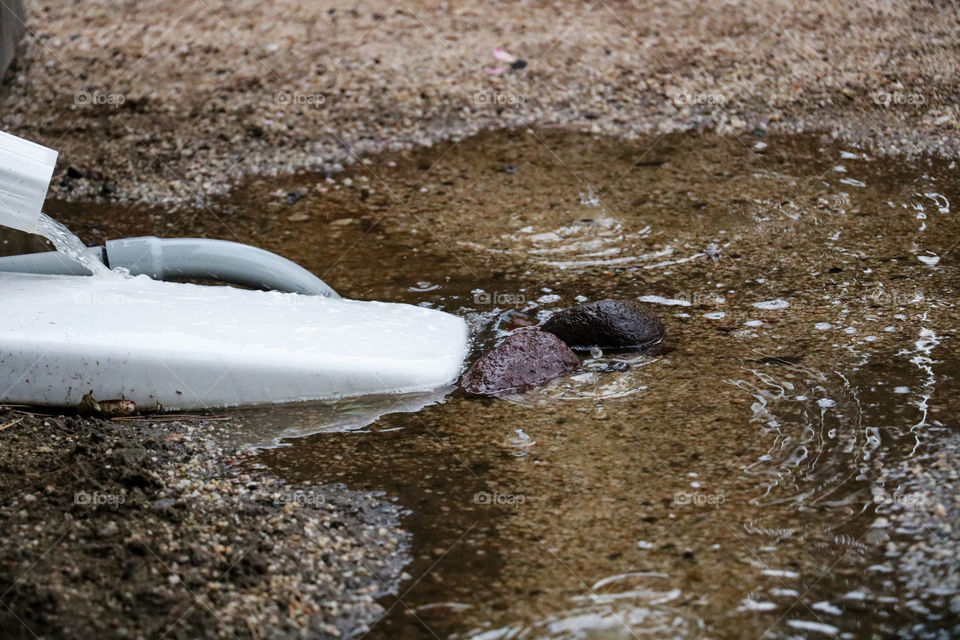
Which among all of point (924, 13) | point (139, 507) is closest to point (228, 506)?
point (139, 507)

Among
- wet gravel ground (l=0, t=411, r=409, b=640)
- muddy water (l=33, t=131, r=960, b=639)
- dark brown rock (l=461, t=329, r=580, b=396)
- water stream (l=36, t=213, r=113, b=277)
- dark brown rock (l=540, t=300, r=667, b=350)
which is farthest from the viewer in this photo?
water stream (l=36, t=213, r=113, b=277)

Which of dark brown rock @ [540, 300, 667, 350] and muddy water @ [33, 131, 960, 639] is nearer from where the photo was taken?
muddy water @ [33, 131, 960, 639]

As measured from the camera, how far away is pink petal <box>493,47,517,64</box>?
19.1 feet

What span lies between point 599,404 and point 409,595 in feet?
3.29

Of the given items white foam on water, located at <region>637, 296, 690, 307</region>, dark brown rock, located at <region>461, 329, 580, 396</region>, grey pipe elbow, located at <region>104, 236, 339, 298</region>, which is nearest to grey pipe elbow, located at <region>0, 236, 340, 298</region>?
grey pipe elbow, located at <region>104, 236, 339, 298</region>

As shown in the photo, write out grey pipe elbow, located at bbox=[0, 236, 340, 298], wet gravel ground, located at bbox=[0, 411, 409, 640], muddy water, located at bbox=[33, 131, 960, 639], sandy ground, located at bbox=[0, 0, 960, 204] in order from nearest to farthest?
wet gravel ground, located at bbox=[0, 411, 409, 640]
muddy water, located at bbox=[33, 131, 960, 639]
grey pipe elbow, located at bbox=[0, 236, 340, 298]
sandy ground, located at bbox=[0, 0, 960, 204]

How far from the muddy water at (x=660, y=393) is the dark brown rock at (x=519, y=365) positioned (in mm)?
53

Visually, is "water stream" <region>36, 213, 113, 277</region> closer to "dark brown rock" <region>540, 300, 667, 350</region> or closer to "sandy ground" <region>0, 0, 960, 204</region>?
"sandy ground" <region>0, 0, 960, 204</region>

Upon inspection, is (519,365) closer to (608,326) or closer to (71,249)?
(608,326)

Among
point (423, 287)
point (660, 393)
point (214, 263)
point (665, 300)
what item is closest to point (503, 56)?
point (423, 287)

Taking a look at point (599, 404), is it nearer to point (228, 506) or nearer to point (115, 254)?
point (228, 506)

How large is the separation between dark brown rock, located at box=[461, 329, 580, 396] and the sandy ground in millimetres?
2208

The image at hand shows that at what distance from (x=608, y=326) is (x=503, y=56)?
112 inches

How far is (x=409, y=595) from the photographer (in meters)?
2.46
